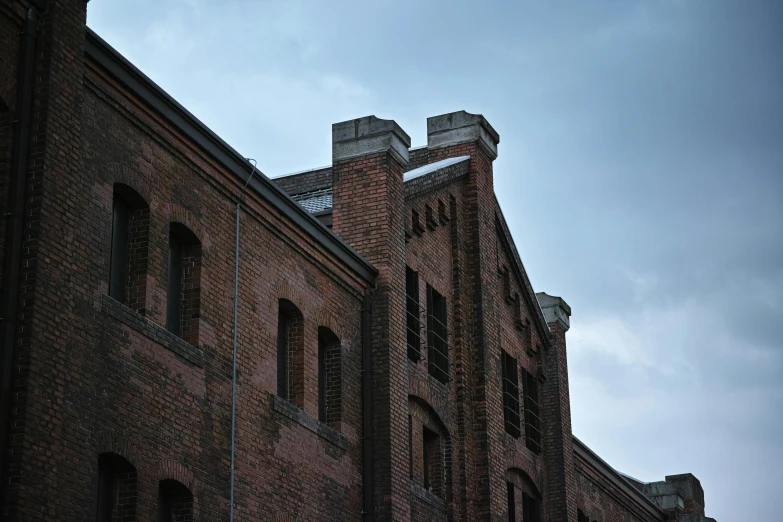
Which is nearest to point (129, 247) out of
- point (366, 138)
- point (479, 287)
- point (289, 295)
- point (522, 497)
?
point (289, 295)

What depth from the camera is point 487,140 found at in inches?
1150

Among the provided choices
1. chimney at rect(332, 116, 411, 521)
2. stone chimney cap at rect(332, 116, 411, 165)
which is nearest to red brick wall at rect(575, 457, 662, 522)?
chimney at rect(332, 116, 411, 521)

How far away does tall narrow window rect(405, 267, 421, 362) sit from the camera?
968 inches

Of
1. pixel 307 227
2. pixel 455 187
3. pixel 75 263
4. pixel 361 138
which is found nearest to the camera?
pixel 75 263

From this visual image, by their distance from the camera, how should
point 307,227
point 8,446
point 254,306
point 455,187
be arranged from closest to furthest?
point 8,446
point 254,306
point 307,227
point 455,187

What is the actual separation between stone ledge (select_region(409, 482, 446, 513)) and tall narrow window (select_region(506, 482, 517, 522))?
124 inches

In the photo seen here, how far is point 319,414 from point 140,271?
5.26 meters

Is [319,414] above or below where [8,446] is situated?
above

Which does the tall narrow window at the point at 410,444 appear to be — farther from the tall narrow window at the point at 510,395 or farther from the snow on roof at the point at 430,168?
the snow on roof at the point at 430,168

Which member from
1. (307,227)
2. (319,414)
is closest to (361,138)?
(307,227)

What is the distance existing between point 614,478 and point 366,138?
1520 cm

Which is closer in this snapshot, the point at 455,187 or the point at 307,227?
Result: the point at 307,227

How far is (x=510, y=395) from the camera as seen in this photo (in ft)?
93.8

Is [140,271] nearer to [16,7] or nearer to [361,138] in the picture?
[16,7]
